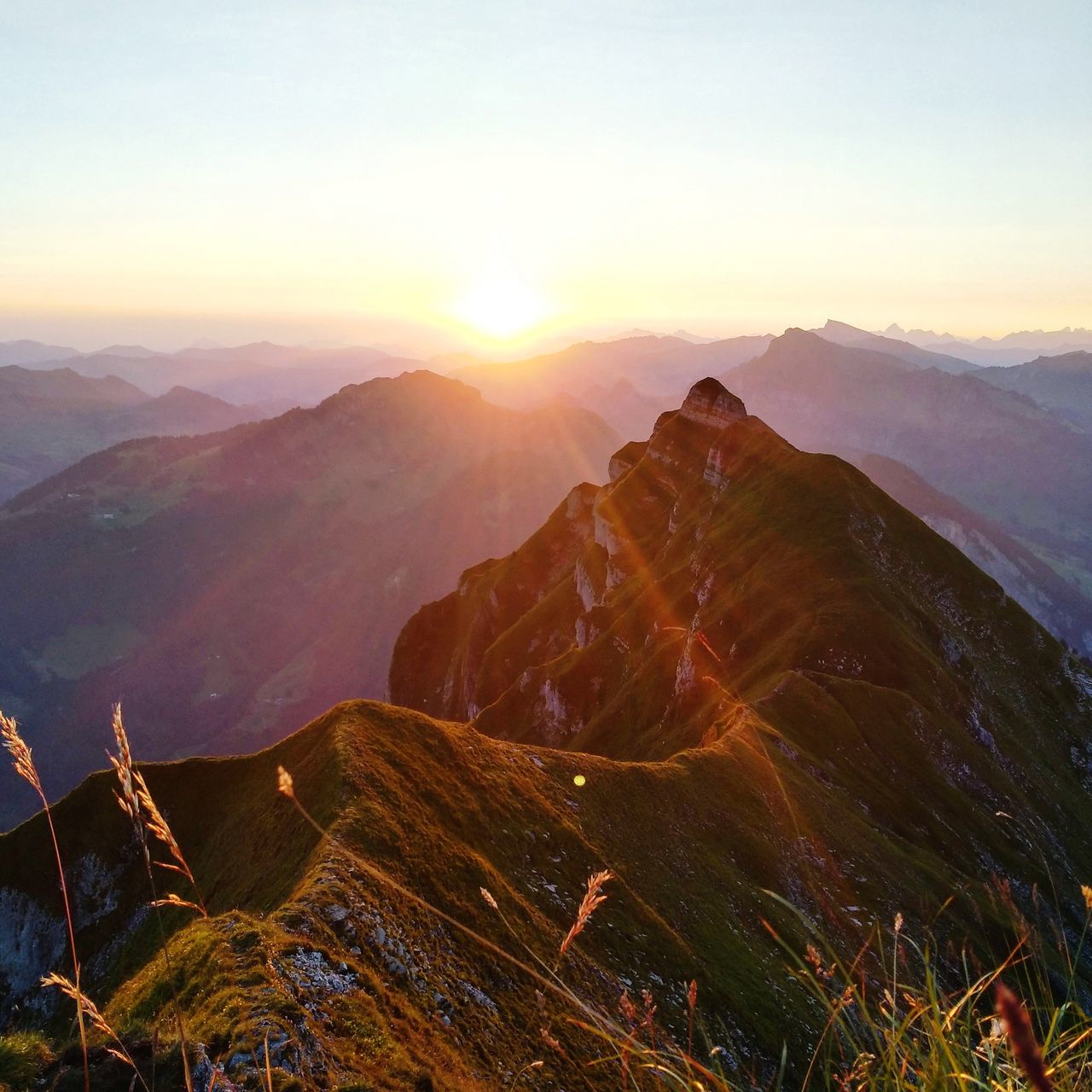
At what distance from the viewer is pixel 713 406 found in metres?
149

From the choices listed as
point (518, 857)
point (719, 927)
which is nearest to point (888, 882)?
point (719, 927)

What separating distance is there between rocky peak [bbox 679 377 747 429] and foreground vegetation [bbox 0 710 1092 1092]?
123515 mm

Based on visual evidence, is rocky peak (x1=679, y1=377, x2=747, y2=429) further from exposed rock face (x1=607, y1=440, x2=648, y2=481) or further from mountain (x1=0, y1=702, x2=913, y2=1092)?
mountain (x1=0, y1=702, x2=913, y2=1092)

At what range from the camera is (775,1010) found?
28891mm

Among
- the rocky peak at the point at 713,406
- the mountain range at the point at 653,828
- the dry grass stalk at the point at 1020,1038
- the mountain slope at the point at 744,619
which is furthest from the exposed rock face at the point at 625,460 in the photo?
the dry grass stalk at the point at 1020,1038

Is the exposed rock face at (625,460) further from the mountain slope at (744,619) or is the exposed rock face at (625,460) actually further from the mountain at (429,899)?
the mountain at (429,899)

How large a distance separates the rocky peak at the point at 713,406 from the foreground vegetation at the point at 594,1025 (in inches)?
4863

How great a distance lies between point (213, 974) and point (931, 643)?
8583 centimetres

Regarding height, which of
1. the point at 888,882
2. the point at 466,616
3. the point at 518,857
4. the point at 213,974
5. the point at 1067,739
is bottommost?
the point at 466,616

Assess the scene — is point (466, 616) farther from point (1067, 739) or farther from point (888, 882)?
point (888, 882)

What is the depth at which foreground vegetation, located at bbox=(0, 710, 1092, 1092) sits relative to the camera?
18.8 feet

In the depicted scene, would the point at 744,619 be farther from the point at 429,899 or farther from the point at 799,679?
the point at 429,899

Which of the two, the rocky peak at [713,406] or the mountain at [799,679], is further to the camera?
the rocky peak at [713,406]

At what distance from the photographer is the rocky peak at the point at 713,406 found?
148 meters
